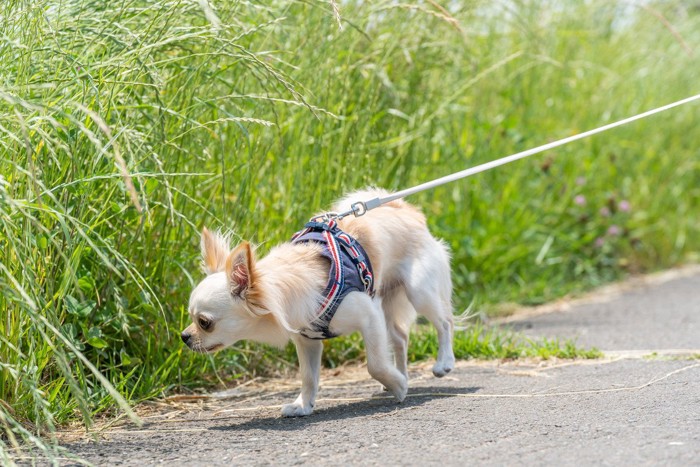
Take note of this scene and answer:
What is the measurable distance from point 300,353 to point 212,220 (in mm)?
758

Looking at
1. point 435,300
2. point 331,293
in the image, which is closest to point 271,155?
point 435,300

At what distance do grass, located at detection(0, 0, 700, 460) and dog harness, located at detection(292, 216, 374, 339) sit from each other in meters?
0.43

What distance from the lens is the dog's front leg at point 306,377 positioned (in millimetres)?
3535

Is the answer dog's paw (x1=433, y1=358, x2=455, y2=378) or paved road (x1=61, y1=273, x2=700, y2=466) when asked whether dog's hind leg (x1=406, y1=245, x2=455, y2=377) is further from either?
paved road (x1=61, y1=273, x2=700, y2=466)

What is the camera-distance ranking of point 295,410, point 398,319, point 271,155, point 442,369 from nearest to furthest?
point 295,410
point 442,369
point 398,319
point 271,155

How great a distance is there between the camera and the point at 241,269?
321 cm

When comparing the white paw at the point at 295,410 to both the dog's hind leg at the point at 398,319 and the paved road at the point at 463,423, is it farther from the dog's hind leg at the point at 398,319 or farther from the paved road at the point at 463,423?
the dog's hind leg at the point at 398,319

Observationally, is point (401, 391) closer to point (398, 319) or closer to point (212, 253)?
point (398, 319)

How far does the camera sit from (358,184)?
474 cm

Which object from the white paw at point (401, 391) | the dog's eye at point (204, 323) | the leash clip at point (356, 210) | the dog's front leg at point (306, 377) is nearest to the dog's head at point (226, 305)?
the dog's eye at point (204, 323)

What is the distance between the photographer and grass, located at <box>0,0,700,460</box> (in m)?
3.17

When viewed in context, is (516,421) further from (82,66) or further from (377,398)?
(82,66)

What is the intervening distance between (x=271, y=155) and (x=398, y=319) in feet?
3.35

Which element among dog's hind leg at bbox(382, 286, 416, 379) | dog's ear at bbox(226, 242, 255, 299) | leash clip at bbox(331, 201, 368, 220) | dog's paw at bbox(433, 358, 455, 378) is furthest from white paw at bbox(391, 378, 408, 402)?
dog's ear at bbox(226, 242, 255, 299)
